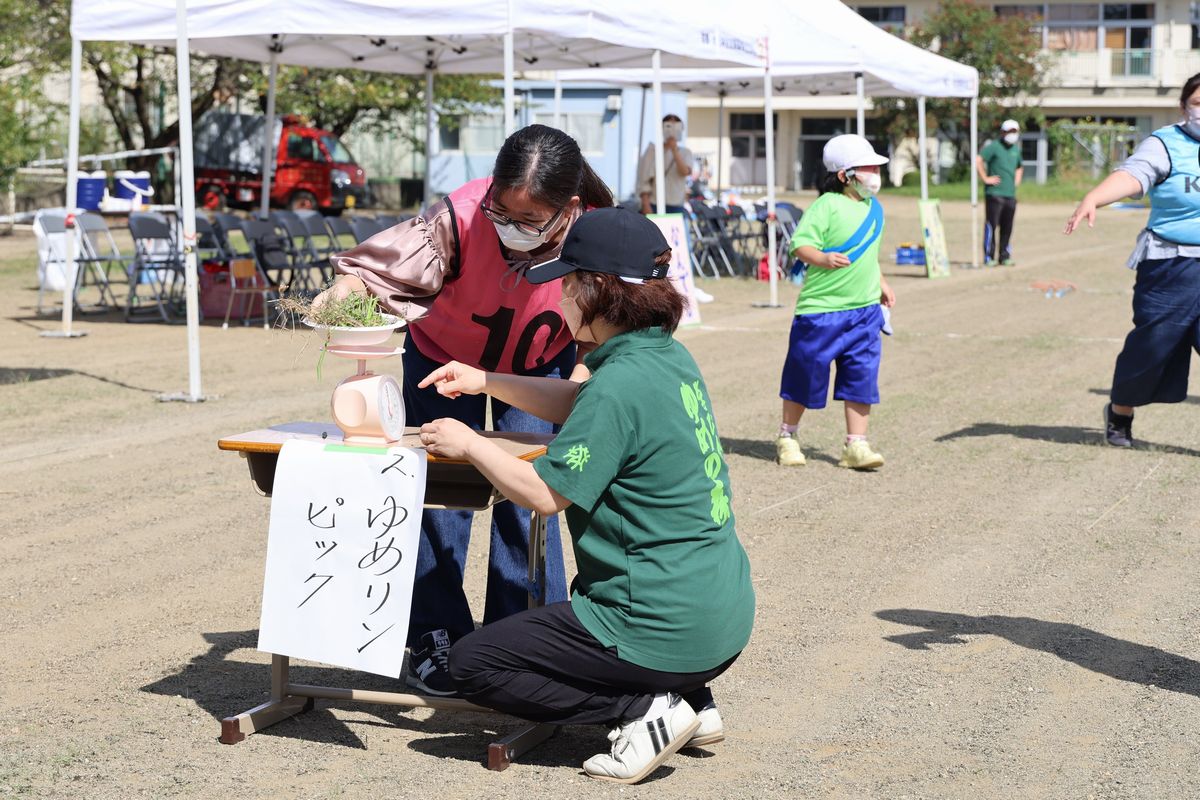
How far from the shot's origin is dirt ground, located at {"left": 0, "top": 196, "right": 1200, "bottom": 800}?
393 centimetres

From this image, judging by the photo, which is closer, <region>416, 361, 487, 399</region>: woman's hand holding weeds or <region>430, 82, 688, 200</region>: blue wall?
<region>416, 361, 487, 399</region>: woman's hand holding weeds

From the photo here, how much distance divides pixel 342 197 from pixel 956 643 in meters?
27.6

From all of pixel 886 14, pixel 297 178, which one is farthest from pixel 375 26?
pixel 886 14

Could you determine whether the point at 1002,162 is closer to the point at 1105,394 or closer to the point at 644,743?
the point at 1105,394

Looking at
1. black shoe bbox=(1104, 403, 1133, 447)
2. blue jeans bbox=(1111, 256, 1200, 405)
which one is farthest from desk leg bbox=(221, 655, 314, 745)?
black shoe bbox=(1104, 403, 1133, 447)

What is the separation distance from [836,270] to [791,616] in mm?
2705

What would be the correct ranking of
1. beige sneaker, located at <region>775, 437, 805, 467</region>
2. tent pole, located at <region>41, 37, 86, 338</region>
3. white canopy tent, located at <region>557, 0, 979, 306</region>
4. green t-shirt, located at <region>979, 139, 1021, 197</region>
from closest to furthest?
beige sneaker, located at <region>775, 437, 805, 467</region>
tent pole, located at <region>41, 37, 86, 338</region>
white canopy tent, located at <region>557, 0, 979, 306</region>
green t-shirt, located at <region>979, 139, 1021, 197</region>

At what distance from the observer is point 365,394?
3873mm

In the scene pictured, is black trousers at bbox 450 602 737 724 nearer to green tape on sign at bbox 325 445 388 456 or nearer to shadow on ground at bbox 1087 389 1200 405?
green tape on sign at bbox 325 445 388 456

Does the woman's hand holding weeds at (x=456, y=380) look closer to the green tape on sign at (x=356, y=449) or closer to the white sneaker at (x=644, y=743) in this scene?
the green tape on sign at (x=356, y=449)

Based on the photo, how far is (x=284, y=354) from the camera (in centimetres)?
1241

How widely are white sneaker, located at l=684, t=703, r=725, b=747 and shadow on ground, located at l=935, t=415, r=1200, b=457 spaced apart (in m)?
5.12

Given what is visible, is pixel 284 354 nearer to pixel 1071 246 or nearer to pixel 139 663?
pixel 139 663

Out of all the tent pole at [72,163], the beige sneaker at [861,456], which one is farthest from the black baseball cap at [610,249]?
the tent pole at [72,163]
